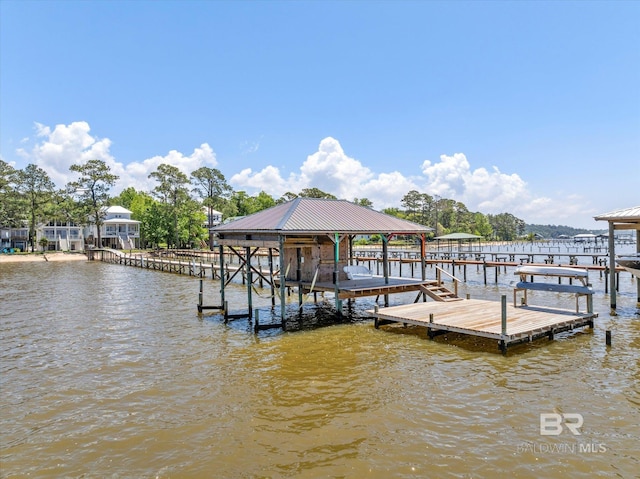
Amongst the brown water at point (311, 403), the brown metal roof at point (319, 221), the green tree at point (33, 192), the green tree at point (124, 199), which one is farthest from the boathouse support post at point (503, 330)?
the green tree at point (124, 199)

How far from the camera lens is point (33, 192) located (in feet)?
228

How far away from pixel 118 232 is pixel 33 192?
14027 mm

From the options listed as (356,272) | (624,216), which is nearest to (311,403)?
(356,272)

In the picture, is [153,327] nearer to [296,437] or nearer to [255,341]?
[255,341]

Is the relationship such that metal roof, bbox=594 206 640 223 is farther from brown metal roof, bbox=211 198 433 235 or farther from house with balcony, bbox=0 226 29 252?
house with balcony, bbox=0 226 29 252

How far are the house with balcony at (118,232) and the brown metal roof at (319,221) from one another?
202 feet

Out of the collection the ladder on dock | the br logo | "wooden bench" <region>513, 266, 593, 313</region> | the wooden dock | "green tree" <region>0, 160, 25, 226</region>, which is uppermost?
"green tree" <region>0, 160, 25, 226</region>

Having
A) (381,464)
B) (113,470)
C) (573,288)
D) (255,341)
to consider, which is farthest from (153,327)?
(573,288)

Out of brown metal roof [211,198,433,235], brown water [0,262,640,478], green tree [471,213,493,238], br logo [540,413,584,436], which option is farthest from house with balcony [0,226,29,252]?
green tree [471,213,493,238]

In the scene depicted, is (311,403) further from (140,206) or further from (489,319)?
(140,206)

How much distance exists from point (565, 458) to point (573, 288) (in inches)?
381

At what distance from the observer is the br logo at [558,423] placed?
7.83 metres

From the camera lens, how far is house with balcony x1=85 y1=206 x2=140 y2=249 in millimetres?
73562

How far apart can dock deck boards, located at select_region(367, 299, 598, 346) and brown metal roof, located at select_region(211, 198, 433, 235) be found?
11.6 ft
